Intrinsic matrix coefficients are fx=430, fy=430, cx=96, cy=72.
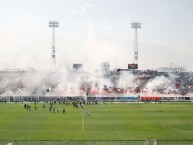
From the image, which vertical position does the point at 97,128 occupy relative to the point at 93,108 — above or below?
below

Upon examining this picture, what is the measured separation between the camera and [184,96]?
105 meters

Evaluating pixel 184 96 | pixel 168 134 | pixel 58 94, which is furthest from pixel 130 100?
pixel 168 134

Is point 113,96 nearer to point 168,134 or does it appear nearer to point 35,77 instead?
point 35,77

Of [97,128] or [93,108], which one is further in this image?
[93,108]

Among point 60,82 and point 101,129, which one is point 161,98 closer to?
point 60,82

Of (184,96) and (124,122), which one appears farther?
(184,96)

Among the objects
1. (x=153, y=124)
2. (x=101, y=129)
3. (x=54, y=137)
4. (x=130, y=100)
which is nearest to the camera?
(x=54, y=137)

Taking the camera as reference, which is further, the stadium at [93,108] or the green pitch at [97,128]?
the stadium at [93,108]

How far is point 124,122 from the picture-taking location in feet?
155

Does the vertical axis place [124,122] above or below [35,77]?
below

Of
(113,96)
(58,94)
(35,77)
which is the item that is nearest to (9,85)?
(35,77)

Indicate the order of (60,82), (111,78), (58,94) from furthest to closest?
(111,78) → (60,82) → (58,94)

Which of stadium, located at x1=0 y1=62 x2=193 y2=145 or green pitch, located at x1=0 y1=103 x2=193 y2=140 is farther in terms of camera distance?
stadium, located at x1=0 y1=62 x2=193 y2=145

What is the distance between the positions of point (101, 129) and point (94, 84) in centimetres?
8862
